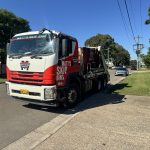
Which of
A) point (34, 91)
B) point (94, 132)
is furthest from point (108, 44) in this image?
point (94, 132)

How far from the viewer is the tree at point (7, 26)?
Result: 3306 cm

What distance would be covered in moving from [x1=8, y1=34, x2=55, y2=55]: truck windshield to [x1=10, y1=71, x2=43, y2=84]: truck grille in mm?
729

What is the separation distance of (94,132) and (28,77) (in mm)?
3574

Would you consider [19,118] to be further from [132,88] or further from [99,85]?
[132,88]

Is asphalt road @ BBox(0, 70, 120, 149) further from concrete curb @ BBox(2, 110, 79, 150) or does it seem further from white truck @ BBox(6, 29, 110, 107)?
white truck @ BBox(6, 29, 110, 107)

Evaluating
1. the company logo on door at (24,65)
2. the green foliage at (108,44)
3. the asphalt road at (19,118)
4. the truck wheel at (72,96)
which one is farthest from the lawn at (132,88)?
the green foliage at (108,44)

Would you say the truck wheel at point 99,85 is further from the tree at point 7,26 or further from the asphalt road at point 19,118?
the tree at point 7,26

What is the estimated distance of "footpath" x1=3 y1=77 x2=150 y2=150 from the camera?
5941 mm

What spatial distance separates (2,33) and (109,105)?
2572cm

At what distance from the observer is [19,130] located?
23.4 feet

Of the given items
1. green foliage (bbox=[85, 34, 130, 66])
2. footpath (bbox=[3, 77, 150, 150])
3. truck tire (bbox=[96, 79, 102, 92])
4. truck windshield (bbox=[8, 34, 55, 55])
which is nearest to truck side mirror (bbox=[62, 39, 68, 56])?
truck windshield (bbox=[8, 34, 55, 55])

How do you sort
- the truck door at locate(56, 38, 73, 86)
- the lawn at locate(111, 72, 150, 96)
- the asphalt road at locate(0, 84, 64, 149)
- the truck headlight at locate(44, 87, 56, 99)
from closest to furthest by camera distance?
1. the asphalt road at locate(0, 84, 64, 149)
2. the truck headlight at locate(44, 87, 56, 99)
3. the truck door at locate(56, 38, 73, 86)
4. the lawn at locate(111, 72, 150, 96)

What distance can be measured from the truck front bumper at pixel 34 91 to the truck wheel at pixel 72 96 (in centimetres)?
129

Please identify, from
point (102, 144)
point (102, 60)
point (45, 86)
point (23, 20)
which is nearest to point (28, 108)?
point (45, 86)
